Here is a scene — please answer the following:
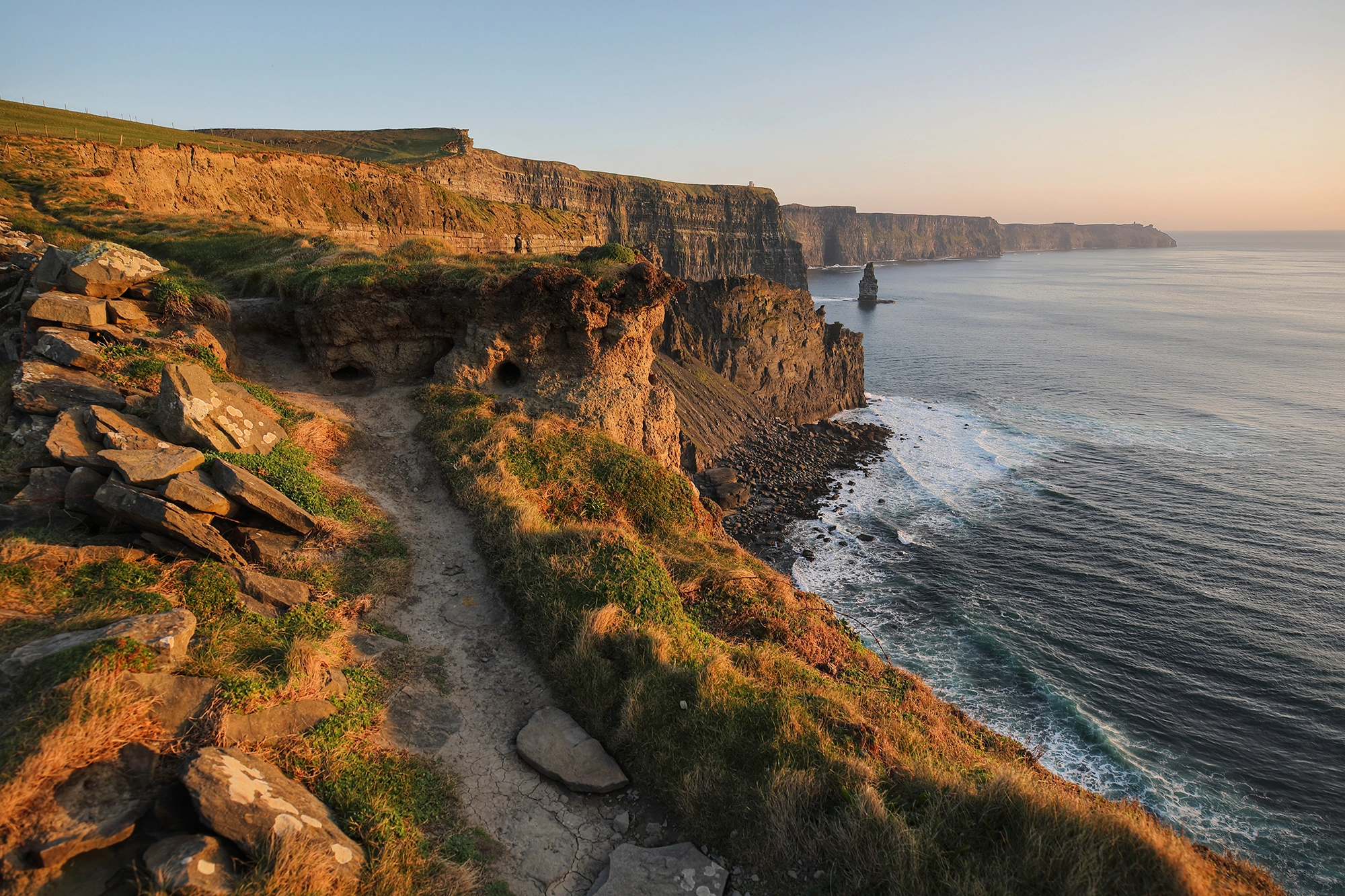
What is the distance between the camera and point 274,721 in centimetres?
673

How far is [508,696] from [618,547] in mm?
3545

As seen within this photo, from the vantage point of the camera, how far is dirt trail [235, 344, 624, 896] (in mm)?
6863

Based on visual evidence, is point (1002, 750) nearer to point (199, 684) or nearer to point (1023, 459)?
point (199, 684)

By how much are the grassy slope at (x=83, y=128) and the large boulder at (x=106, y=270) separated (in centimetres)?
3082

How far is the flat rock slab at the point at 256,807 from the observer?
17.0 feet

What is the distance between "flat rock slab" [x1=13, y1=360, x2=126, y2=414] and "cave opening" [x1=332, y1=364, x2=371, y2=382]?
926 centimetres

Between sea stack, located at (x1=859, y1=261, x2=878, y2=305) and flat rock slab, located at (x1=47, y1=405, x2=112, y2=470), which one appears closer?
flat rock slab, located at (x1=47, y1=405, x2=112, y2=470)

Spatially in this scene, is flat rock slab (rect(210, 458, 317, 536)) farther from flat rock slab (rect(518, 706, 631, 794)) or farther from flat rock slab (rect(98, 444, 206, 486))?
flat rock slab (rect(518, 706, 631, 794))

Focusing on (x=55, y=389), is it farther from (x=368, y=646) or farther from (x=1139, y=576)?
(x=1139, y=576)

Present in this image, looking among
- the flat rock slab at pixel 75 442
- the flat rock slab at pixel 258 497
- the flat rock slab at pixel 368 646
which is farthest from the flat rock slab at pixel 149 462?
the flat rock slab at pixel 368 646

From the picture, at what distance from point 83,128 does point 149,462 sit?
159 feet

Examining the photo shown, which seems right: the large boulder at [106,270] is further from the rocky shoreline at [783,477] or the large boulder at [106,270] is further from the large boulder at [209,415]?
the rocky shoreline at [783,477]

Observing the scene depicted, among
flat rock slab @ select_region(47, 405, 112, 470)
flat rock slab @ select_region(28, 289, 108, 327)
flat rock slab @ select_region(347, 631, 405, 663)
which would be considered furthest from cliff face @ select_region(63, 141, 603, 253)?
flat rock slab @ select_region(347, 631, 405, 663)

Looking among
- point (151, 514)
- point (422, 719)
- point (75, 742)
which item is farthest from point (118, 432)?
point (422, 719)
